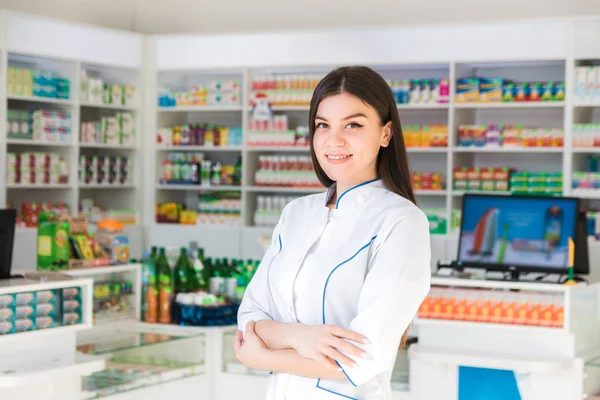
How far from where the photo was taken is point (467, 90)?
7.46 m

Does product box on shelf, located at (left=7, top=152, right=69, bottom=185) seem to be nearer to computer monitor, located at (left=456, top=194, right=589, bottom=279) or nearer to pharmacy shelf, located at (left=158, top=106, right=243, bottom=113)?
pharmacy shelf, located at (left=158, top=106, right=243, bottom=113)

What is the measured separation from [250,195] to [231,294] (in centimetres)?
323

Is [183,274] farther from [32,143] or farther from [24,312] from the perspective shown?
[32,143]

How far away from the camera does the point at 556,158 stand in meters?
7.68

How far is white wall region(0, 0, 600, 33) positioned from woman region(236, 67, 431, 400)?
6.47 m

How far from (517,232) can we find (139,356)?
1.87 metres

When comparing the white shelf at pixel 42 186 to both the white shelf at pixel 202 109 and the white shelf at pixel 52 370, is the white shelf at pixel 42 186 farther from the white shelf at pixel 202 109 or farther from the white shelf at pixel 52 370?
the white shelf at pixel 52 370

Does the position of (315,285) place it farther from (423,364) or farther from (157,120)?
(157,120)

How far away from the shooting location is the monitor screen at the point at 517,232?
410cm

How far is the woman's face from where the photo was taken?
184 cm

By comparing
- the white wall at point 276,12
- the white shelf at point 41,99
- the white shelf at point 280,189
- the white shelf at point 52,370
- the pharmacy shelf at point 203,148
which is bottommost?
the white shelf at point 52,370

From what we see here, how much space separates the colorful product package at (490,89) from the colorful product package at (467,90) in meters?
0.05

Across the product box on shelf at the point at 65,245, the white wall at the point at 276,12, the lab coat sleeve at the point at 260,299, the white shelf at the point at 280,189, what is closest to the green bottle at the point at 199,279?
the product box on shelf at the point at 65,245

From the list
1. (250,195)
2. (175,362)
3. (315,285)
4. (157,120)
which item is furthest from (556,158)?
(315,285)
